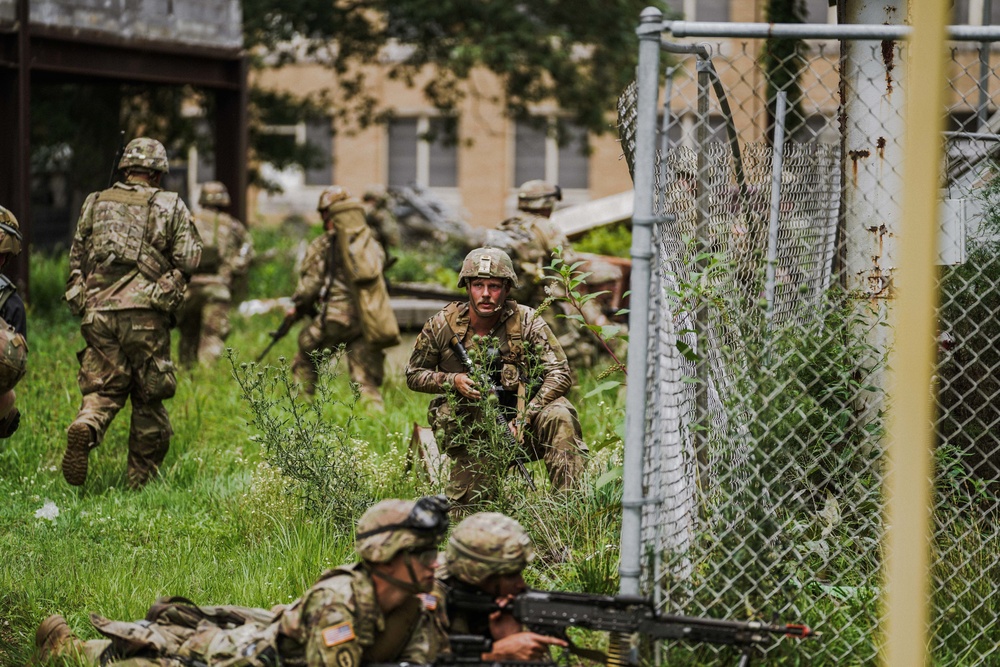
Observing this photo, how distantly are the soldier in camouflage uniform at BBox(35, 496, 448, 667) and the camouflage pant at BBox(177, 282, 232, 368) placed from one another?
7.46 m

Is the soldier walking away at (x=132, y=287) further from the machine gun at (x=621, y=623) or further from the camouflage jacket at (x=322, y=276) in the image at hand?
the machine gun at (x=621, y=623)

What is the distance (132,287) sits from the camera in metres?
7.16

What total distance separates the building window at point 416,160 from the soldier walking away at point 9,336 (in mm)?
23213

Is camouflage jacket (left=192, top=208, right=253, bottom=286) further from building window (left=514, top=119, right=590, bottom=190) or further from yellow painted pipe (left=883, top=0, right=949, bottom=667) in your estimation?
building window (left=514, top=119, right=590, bottom=190)

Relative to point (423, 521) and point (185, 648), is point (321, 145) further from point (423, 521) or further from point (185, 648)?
point (423, 521)

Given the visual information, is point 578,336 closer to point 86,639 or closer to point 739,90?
point 86,639

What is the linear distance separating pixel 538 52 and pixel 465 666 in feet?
47.3

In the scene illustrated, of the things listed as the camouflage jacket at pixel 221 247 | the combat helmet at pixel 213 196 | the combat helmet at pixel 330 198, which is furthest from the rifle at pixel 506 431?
the combat helmet at pixel 213 196

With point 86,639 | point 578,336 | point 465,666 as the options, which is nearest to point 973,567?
point 465,666

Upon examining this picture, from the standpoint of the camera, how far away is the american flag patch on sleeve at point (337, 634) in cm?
377

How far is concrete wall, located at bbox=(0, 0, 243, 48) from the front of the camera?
11.7 m

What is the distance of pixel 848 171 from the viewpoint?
523 cm

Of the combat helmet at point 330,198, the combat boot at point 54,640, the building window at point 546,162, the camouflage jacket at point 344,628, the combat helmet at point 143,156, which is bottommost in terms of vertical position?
the combat boot at point 54,640

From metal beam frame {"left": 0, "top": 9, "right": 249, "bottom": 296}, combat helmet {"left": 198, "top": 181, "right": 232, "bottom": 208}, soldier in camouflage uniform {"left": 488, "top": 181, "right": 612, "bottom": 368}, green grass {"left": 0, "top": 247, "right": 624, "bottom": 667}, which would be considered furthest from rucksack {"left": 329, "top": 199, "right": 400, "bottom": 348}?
metal beam frame {"left": 0, "top": 9, "right": 249, "bottom": 296}
